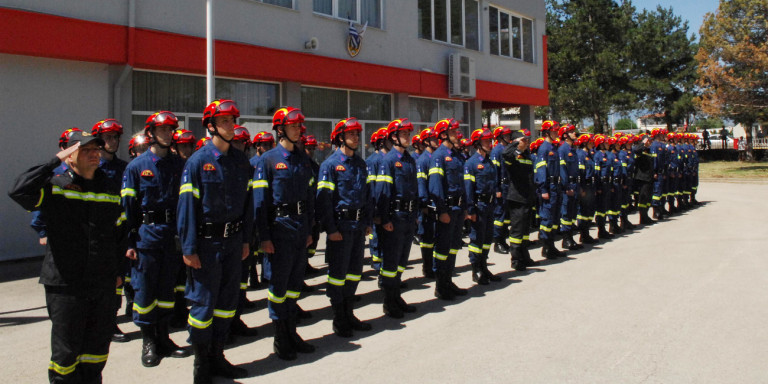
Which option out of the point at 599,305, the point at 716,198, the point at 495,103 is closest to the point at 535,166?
the point at 599,305

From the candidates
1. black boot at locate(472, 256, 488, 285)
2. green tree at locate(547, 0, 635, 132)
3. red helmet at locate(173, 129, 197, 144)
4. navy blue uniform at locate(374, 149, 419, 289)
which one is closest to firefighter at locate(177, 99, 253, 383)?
red helmet at locate(173, 129, 197, 144)

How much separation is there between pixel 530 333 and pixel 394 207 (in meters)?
2.14

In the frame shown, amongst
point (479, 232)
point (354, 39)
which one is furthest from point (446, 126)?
point (354, 39)

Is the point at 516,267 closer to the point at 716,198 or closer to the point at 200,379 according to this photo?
the point at 200,379

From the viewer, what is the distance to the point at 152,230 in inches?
223

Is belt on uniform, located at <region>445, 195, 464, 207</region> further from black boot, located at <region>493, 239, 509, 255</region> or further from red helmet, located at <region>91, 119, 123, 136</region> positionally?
black boot, located at <region>493, 239, 509, 255</region>

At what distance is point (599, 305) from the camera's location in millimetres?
7141

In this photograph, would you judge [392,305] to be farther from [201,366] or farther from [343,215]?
[201,366]

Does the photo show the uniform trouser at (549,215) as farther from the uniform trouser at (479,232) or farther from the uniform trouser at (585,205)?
the uniform trouser at (479,232)

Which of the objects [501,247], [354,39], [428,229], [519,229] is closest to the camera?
[428,229]

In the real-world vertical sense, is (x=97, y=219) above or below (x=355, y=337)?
above

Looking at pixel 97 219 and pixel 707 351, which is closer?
pixel 97 219

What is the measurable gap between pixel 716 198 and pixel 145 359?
2291 centimetres

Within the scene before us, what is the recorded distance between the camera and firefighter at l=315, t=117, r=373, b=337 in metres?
6.21
